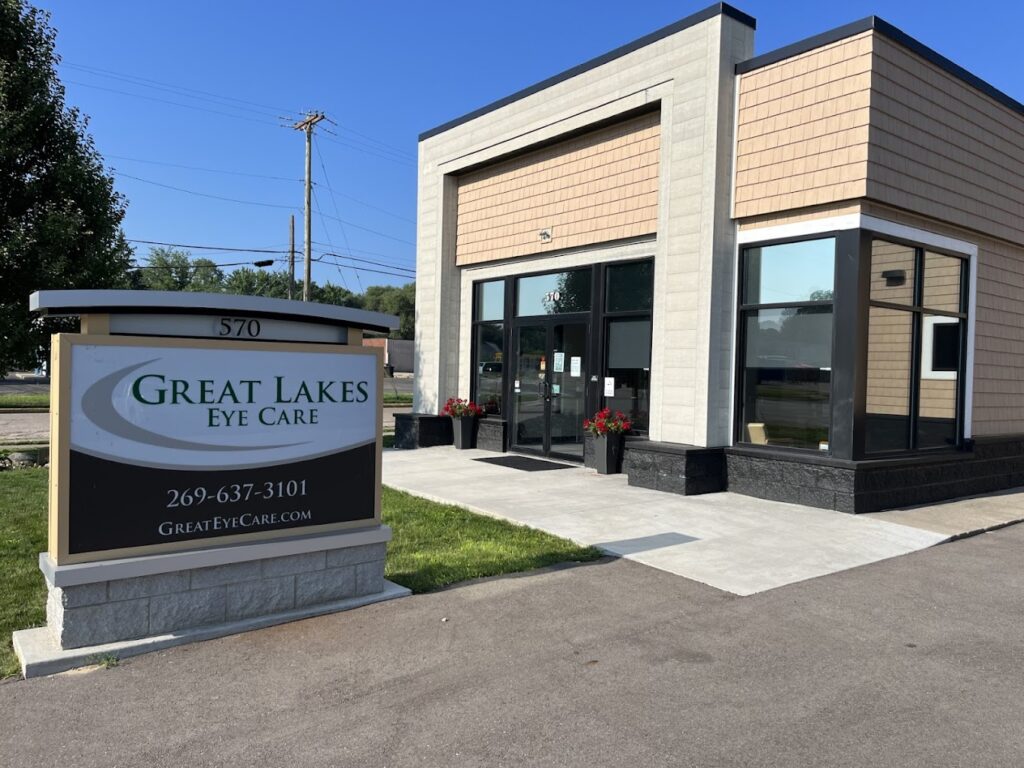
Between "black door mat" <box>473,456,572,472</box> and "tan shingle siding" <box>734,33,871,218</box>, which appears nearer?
"tan shingle siding" <box>734,33,871,218</box>

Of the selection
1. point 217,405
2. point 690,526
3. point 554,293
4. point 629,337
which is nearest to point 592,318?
point 629,337

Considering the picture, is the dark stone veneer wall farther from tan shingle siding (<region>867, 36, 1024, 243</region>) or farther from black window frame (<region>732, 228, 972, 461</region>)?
tan shingle siding (<region>867, 36, 1024, 243</region>)

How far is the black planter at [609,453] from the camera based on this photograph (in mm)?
10750

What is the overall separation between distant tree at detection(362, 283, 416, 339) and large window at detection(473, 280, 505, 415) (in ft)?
255

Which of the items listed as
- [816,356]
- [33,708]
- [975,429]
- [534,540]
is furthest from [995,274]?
[33,708]

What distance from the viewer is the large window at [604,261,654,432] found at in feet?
35.2

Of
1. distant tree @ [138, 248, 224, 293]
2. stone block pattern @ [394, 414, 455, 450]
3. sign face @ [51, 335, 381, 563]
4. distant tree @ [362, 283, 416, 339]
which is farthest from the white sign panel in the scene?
distant tree @ [362, 283, 416, 339]

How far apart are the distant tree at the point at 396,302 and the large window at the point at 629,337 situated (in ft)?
266

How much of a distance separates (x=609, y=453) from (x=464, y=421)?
362cm

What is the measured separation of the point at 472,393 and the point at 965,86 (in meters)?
8.89

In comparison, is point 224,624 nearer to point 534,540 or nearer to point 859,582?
point 534,540

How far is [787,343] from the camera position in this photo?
9117mm

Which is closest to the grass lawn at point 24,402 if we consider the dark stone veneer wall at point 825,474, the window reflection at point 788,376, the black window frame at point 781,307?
the dark stone veneer wall at point 825,474

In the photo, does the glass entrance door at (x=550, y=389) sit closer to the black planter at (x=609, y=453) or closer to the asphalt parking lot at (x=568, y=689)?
the black planter at (x=609, y=453)
